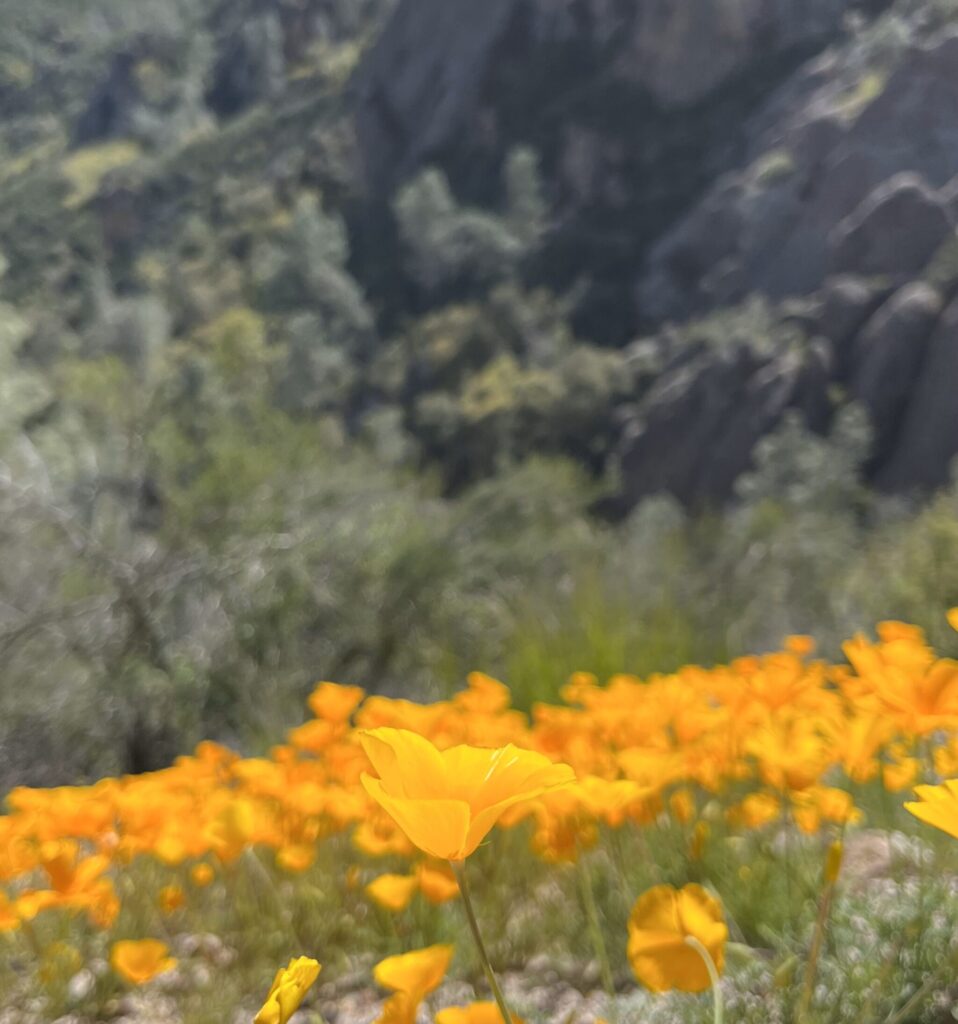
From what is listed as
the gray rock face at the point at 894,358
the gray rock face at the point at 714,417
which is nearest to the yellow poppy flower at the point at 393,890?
the gray rock face at the point at 714,417

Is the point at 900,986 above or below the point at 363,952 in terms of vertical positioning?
above

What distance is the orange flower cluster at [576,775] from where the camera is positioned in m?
1.02

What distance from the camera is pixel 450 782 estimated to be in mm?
524

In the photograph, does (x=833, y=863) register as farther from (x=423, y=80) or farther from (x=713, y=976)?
(x=423, y=80)

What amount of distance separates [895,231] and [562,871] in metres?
29.4

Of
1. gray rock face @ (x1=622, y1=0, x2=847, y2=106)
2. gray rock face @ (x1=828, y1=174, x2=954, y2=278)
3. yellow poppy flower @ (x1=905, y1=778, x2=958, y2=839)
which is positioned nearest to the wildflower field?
yellow poppy flower @ (x1=905, y1=778, x2=958, y2=839)

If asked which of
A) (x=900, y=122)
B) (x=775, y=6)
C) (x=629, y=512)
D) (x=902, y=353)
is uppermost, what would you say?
(x=775, y=6)

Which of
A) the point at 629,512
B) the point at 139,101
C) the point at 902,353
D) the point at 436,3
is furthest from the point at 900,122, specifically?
the point at 139,101

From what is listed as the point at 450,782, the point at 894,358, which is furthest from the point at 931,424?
the point at 450,782

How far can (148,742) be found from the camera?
4.30 metres

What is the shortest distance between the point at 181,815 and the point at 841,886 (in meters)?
0.95

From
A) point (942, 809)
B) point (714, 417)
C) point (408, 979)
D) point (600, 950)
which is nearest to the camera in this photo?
point (942, 809)

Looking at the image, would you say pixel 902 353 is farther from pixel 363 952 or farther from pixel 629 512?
pixel 363 952

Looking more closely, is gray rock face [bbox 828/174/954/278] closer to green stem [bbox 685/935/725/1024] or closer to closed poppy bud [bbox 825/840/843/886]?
closed poppy bud [bbox 825/840/843/886]
